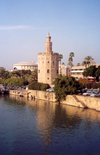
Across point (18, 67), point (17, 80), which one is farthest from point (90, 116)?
point (18, 67)

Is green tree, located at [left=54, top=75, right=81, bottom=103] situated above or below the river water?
above

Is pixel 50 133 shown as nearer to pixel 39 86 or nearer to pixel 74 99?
pixel 74 99

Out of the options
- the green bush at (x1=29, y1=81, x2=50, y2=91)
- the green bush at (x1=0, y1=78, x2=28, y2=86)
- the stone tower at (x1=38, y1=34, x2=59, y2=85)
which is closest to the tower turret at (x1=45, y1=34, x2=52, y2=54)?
the stone tower at (x1=38, y1=34, x2=59, y2=85)

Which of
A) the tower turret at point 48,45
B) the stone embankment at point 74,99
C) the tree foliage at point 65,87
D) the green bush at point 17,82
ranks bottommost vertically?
the stone embankment at point 74,99

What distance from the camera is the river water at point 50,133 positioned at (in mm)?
19844

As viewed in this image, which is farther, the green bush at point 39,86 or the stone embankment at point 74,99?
the green bush at point 39,86

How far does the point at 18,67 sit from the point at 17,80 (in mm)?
75051

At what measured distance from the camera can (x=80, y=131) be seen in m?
25.3

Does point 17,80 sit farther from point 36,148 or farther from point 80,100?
point 36,148

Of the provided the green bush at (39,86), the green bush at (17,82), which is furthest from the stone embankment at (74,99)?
the green bush at (17,82)

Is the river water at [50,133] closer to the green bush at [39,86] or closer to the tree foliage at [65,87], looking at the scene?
the tree foliage at [65,87]

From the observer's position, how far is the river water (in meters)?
19.8

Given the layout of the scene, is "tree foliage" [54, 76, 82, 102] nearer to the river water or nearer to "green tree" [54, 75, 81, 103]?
"green tree" [54, 75, 81, 103]

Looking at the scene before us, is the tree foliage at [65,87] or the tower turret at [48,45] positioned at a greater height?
the tower turret at [48,45]
